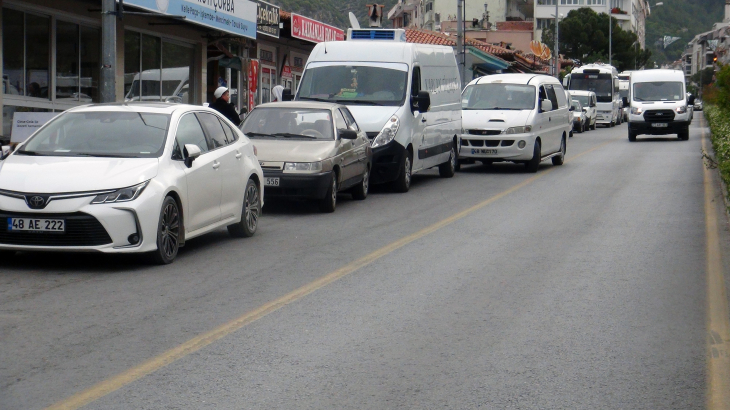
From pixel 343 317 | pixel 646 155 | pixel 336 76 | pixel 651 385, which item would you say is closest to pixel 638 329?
pixel 651 385

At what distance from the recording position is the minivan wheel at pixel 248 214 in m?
11.7

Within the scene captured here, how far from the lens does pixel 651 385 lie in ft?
18.8

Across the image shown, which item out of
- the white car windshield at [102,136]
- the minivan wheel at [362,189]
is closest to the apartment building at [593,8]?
the minivan wheel at [362,189]

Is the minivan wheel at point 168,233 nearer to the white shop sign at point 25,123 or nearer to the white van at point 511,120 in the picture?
the white shop sign at point 25,123

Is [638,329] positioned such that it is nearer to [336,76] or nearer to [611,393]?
[611,393]

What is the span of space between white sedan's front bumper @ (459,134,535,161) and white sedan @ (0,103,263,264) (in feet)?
36.0

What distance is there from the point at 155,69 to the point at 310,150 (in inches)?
443

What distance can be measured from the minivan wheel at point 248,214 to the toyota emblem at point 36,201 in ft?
9.95

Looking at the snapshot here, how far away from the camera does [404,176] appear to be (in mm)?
17547

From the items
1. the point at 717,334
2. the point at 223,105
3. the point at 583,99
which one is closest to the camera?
the point at 717,334

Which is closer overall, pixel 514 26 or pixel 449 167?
pixel 449 167

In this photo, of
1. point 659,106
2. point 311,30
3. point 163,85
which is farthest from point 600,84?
point 163,85

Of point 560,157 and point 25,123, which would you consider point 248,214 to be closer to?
point 25,123

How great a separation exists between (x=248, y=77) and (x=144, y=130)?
21.0 m
